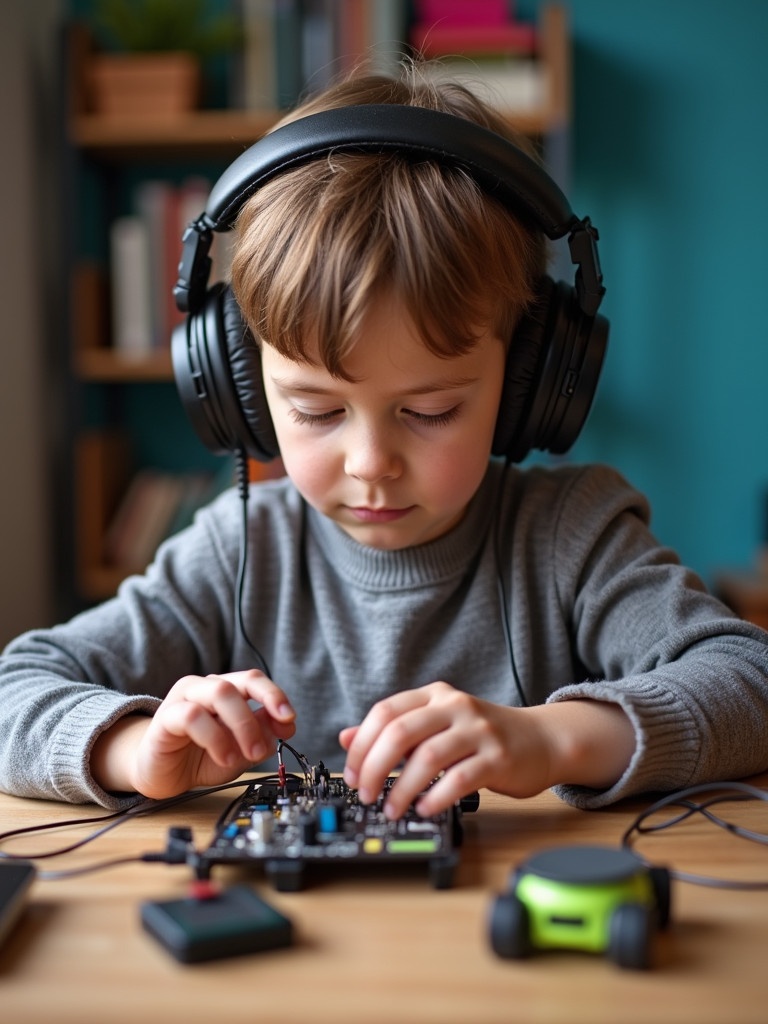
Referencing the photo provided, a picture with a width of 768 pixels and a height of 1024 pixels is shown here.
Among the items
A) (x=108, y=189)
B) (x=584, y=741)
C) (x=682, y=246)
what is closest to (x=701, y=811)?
(x=584, y=741)

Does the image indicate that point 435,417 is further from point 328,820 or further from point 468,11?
point 468,11

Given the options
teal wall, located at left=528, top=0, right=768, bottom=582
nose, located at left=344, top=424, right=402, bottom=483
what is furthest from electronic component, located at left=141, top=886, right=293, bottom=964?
teal wall, located at left=528, top=0, right=768, bottom=582

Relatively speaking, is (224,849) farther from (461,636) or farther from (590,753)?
(461,636)

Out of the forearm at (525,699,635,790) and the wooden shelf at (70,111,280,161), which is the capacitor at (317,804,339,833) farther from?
the wooden shelf at (70,111,280,161)

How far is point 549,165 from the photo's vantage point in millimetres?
2604

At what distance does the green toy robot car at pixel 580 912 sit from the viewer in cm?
55

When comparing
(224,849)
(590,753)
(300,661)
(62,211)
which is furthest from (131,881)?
(62,211)

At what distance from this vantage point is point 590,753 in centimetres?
80

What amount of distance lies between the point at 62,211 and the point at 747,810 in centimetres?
237

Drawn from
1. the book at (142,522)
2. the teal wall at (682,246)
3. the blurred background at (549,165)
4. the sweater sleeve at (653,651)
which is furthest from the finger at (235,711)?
the teal wall at (682,246)

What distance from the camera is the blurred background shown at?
262 centimetres

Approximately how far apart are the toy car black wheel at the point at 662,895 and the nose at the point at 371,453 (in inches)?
17.4

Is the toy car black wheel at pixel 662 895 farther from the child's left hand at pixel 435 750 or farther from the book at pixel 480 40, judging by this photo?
the book at pixel 480 40

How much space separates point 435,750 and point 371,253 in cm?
42
